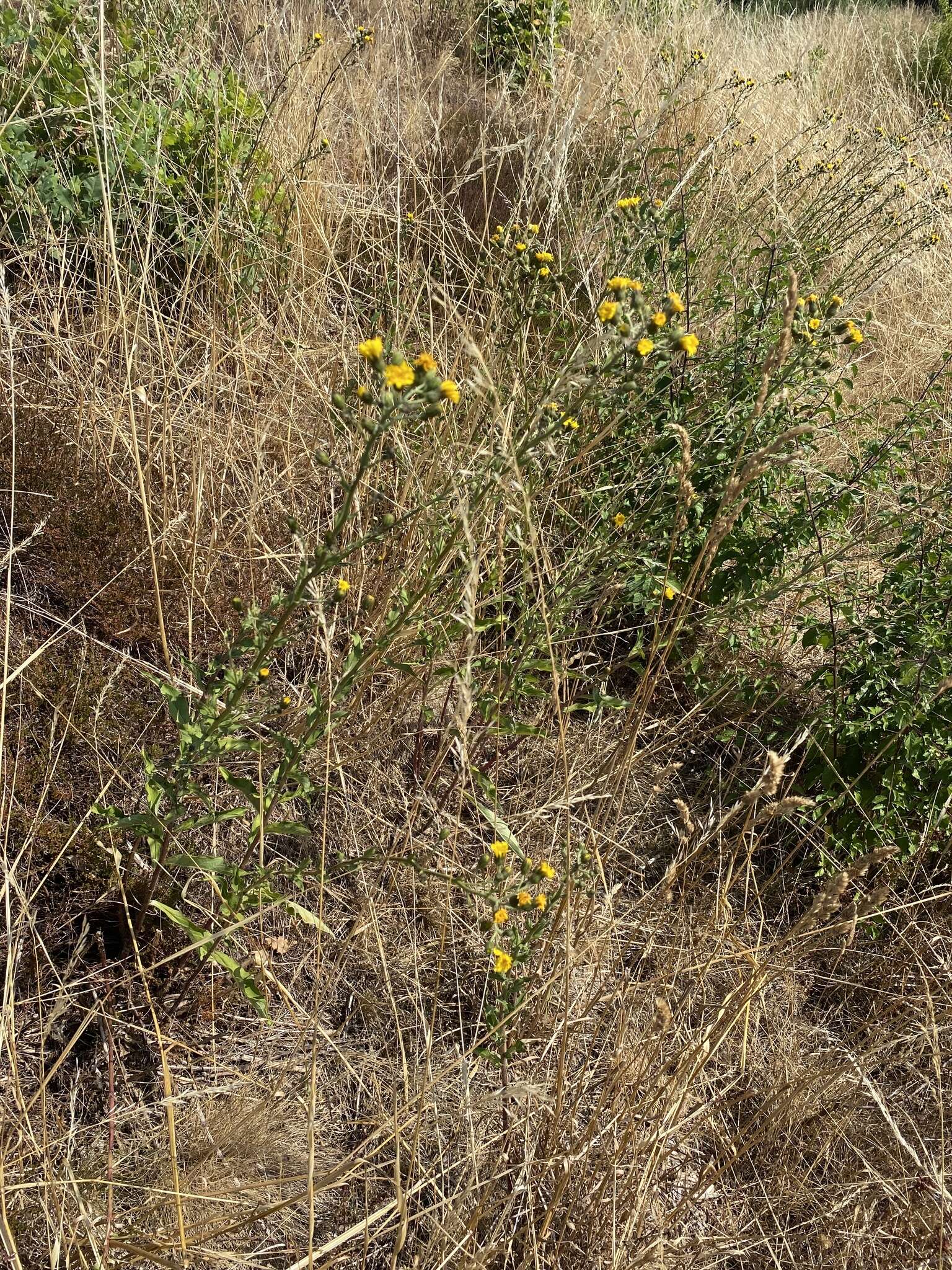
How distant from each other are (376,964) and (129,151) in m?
2.29

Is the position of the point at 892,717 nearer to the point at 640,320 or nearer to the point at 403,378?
the point at 640,320

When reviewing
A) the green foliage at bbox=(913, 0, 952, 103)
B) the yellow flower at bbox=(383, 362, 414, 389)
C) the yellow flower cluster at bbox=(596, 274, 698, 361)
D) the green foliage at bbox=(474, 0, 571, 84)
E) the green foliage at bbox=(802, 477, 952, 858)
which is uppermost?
the green foliage at bbox=(913, 0, 952, 103)

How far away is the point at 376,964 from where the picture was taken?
190cm

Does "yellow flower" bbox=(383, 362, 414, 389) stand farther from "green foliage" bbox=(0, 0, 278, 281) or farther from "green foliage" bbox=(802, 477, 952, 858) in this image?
"green foliage" bbox=(0, 0, 278, 281)

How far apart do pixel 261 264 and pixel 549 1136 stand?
242cm

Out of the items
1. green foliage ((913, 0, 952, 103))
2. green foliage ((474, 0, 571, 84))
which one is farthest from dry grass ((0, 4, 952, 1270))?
green foliage ((913, 0, 952, 103))

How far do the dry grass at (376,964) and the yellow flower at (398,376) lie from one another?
0.12 metres

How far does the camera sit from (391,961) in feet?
6.29

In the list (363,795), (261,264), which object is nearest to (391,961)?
(363,795)

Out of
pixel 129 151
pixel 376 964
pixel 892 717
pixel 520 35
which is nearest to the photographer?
pixel 376 964

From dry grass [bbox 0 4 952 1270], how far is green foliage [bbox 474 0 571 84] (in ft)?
6.65

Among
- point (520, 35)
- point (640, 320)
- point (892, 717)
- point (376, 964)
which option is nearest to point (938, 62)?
point (520, 35)

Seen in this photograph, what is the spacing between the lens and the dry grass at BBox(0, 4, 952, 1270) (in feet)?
4.93

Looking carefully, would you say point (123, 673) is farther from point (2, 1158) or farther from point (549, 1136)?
point (549, 1136)
